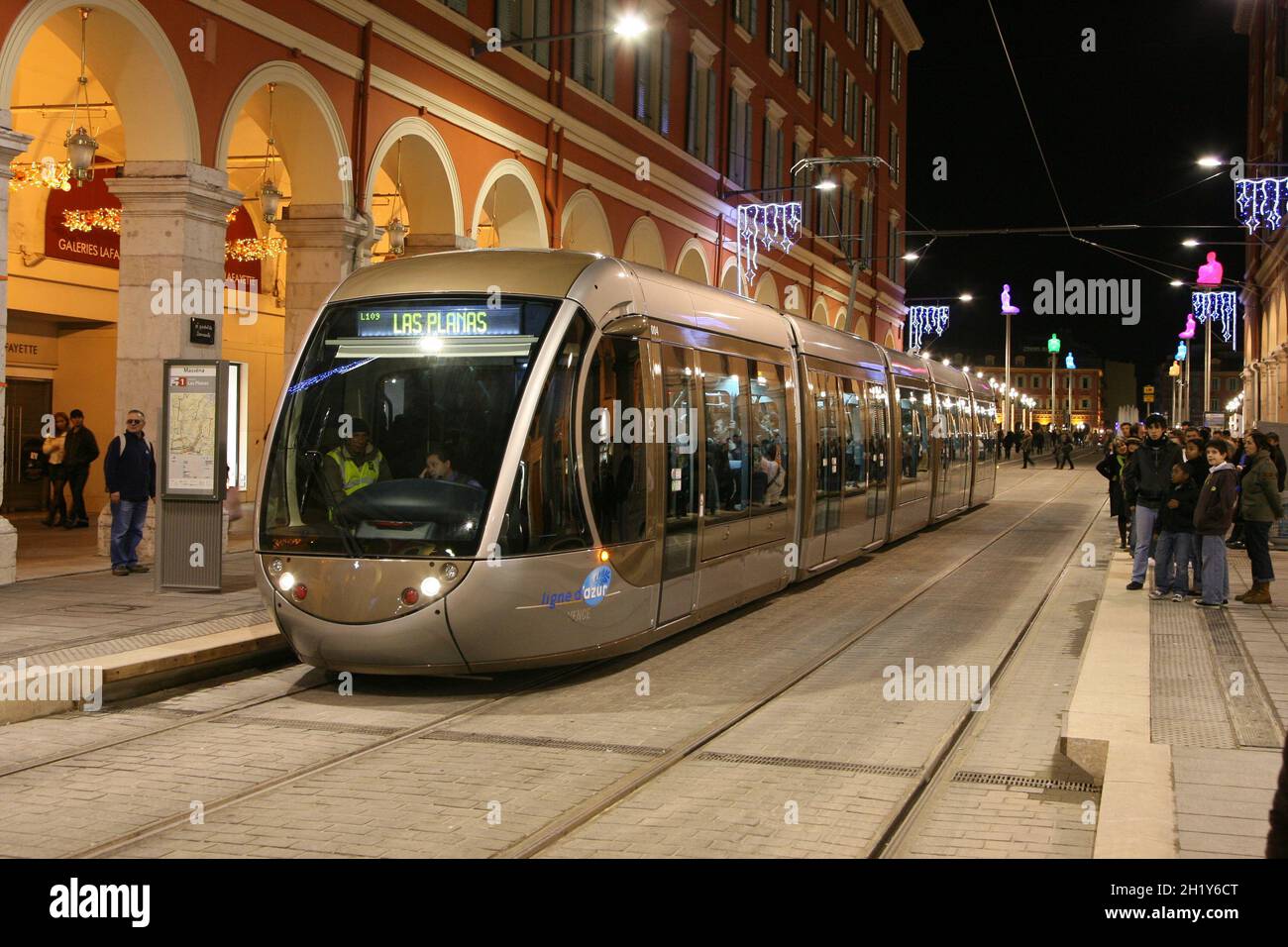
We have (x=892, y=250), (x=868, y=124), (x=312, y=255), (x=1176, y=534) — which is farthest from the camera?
(x=892, y=250)

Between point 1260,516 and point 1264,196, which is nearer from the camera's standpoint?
point 1260,516

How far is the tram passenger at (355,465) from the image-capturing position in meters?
9.20

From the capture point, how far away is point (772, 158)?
124 ft

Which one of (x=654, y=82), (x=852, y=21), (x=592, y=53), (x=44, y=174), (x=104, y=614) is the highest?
(x=852, y=21)

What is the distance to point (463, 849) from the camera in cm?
579

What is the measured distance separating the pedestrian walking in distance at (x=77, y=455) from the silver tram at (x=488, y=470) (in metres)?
10.5

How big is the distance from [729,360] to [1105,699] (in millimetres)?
4954

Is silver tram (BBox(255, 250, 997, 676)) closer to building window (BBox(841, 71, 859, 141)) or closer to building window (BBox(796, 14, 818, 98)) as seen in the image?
building window (BBox(796, 14, 818, 98))

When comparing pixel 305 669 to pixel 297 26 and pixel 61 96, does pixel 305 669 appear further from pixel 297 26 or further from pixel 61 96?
pixel 61 96

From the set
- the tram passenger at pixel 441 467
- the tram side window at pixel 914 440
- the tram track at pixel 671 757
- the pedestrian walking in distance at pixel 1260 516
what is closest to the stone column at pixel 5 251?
the tram passenger at pixel 441 467

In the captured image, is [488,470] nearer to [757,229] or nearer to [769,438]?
[769,438]

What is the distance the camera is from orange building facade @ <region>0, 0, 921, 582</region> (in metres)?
15.0

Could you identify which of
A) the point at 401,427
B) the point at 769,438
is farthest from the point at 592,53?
the point at 401,427

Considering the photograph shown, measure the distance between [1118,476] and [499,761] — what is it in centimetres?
1565
